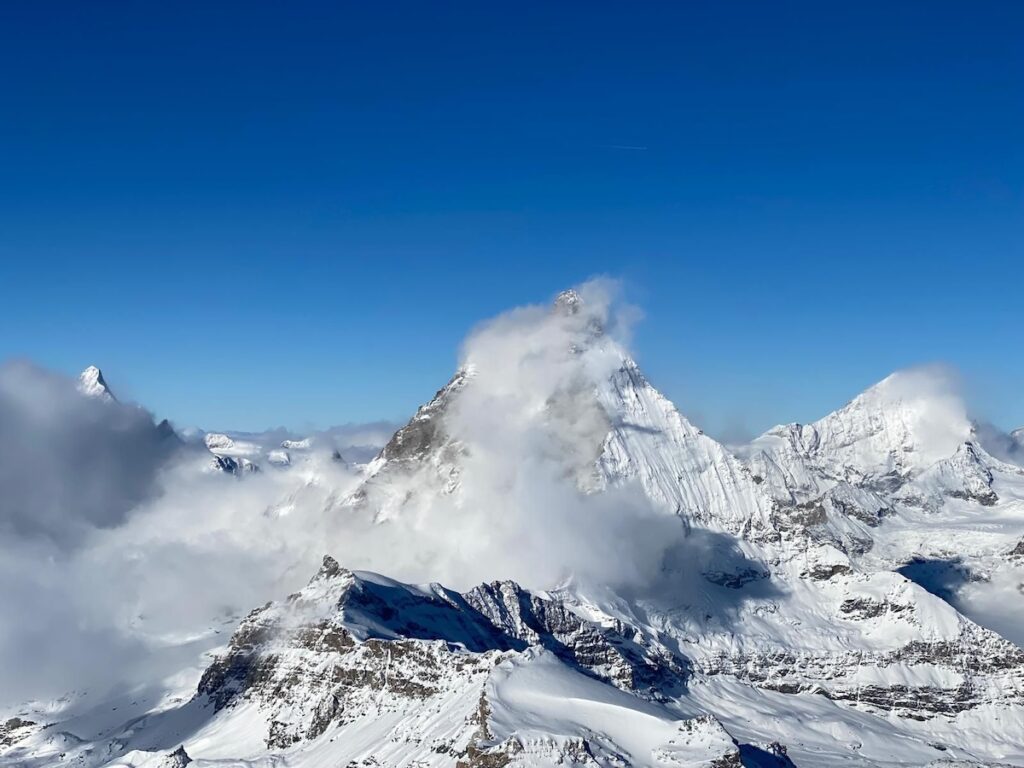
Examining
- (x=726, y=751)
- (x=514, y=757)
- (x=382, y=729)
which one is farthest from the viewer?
(x=382, y=729)

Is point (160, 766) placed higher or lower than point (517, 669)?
lower

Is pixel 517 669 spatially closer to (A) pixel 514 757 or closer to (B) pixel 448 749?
(B) pixel 448 749

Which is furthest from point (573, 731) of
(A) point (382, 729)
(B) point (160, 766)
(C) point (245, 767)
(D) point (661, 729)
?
(B) point (160, 766)

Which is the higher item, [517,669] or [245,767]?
[517,669]

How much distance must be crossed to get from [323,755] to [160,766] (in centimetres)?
3341

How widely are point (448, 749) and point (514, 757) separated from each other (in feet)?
73.1

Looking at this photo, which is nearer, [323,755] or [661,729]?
[661,729]

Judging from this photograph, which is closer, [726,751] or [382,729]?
[726,751]

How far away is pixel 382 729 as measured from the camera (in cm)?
19475

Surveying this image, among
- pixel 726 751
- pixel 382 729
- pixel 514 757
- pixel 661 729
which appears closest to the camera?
pixel 514 757

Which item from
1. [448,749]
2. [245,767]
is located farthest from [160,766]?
[448,749]

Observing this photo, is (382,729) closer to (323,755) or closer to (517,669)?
(323,755)

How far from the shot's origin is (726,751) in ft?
545

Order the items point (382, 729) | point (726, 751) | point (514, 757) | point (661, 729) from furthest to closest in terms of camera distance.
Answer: point (382, 729) → point (661, 729) → point (726, 751) → point (514, 757)
